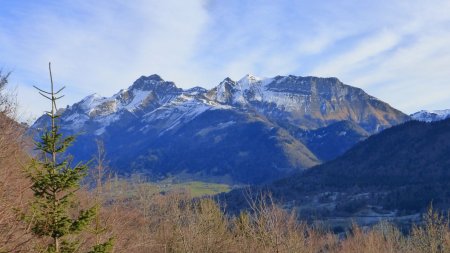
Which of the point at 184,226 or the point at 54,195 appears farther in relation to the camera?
the point at 184,226

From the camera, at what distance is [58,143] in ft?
48.5

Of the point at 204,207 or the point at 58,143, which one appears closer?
the point at 58,143

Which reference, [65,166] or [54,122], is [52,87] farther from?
[65,166]

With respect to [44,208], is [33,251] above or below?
below

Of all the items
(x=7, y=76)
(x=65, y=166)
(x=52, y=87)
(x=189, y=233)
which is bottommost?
(x=189, y=233)

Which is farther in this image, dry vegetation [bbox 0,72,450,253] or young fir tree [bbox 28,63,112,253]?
dry vegetation [bbox 0,72,450,253]

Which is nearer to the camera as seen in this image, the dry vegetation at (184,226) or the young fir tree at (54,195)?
the young fir tree at (54,195)

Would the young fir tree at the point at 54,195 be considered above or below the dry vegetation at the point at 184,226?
above

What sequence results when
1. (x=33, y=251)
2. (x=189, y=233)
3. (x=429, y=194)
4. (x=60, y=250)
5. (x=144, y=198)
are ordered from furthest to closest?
(x=429, y=194)
(x=144, y=198)
(x=189, y=233)
(x=60, y=250)
(x=33, y=251)

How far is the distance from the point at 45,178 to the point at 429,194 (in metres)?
200

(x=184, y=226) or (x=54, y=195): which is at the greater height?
(x=54, y=195)

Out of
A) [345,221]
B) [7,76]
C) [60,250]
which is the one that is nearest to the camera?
[60,250]

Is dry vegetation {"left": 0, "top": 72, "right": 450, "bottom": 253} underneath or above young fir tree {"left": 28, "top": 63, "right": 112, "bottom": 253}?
underneath

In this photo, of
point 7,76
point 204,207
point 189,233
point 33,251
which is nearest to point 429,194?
point 204,207
